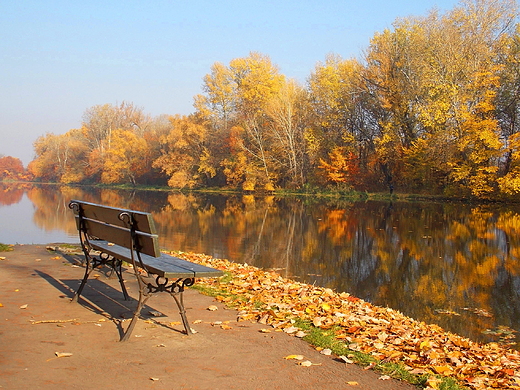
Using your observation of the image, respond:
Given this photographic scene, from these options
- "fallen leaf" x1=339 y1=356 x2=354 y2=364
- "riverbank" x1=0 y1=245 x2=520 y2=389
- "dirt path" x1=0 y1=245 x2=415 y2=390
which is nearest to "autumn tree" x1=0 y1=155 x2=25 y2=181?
"riverbank" x1=0 y1=245 x2=520 y2=389

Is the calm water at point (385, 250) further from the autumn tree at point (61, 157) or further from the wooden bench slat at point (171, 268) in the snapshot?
the autumn tree at point (61, 157)

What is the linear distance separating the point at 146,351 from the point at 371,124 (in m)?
43.4

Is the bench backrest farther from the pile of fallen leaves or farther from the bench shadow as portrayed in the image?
the pile of fallen leaves

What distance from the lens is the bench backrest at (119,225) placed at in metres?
4.69

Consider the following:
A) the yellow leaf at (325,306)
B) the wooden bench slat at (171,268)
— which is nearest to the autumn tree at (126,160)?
the yellow leaf at (325,306)

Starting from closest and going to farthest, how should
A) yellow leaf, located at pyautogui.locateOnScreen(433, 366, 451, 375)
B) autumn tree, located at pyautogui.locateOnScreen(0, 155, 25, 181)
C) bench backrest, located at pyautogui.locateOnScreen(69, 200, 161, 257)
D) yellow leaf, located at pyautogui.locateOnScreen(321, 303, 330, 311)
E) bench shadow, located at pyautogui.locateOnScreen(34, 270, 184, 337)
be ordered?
1. yellow leaf, located at pyautogui.locateOnScreen(433, 366, 451, 375)
2. bench backrest, located at pyautogui.locateOnScreen(69, 200, 161, 257)
3. bench shadow, located at pyautogui.locateOnScreen(34, 270, 184, 337)
4. yellow leaf, located at pyautogui.locateOnScreen(321, 303, 330, 311)
5. autumn tree, located at pyautogui.locateOnScreen(0, 155, 25, 181)

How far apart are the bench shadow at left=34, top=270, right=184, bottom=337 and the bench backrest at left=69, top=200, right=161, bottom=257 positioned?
0.82 m

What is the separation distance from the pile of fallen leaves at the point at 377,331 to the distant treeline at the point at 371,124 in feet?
94.0

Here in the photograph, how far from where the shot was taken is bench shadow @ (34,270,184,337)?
5.56 meters

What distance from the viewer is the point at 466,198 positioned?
37000mm

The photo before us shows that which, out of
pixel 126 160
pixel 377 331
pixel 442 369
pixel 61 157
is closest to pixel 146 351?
pixel 377 331

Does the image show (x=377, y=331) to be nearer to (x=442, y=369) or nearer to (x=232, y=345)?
(x=442, y=369)

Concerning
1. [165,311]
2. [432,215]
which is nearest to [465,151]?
[432,215]

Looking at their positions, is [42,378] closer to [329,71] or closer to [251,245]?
[251,245]
